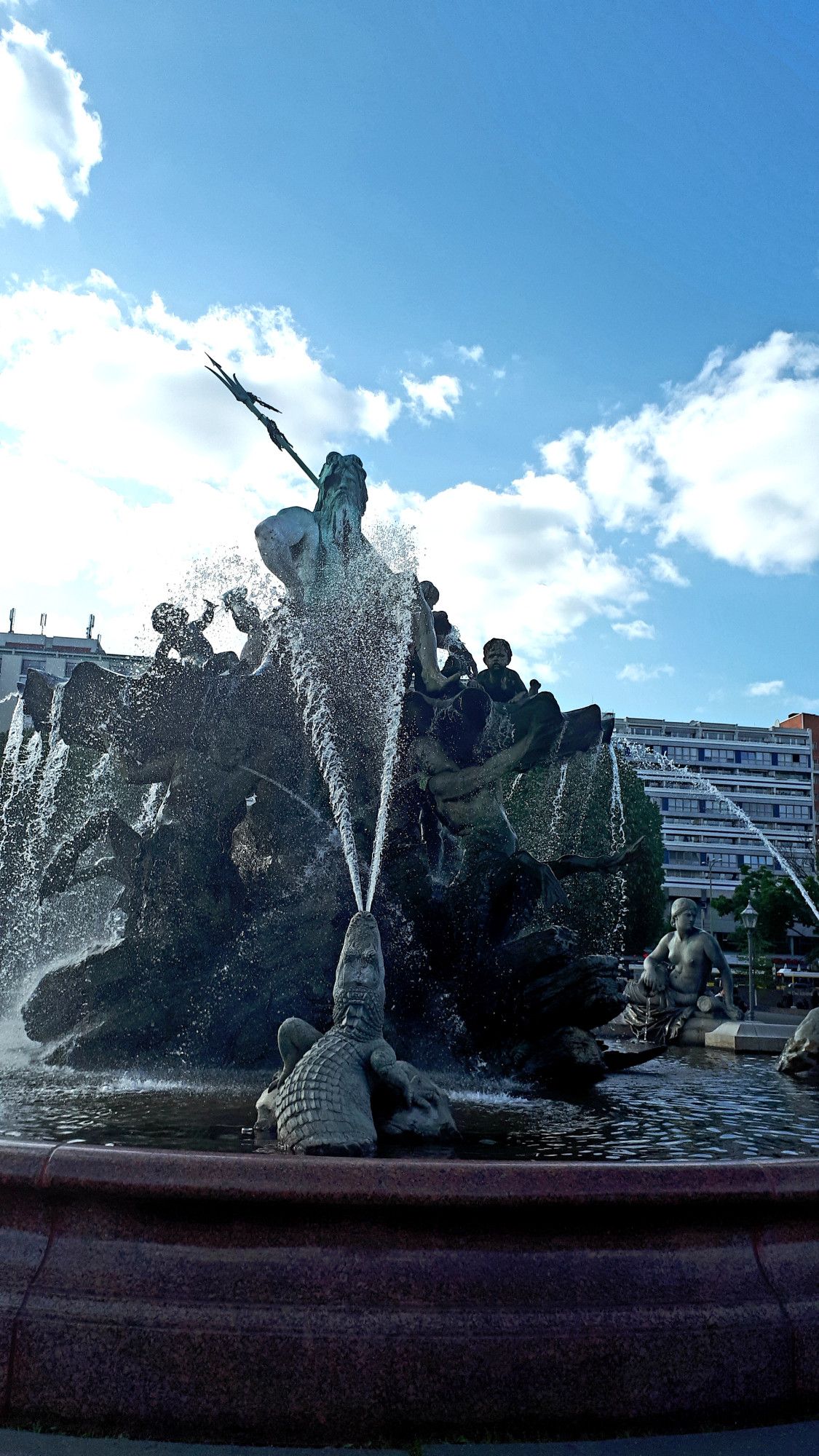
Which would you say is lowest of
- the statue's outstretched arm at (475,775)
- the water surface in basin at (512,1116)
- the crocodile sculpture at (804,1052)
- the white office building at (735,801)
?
the water surface in basin at (512,1116)

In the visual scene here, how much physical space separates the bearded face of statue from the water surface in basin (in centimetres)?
607

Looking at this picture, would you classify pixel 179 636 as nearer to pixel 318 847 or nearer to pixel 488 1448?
pixel 318 847

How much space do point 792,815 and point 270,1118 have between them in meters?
124

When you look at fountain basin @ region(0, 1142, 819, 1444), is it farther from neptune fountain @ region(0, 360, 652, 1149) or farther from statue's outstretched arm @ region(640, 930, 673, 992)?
statue's outstretched arm @ region(640, 930, 673, 992)

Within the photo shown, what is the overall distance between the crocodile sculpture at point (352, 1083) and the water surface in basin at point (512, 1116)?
0.16 m

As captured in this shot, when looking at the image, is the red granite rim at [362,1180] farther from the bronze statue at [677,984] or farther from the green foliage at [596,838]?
the bronze statue at [677,984]

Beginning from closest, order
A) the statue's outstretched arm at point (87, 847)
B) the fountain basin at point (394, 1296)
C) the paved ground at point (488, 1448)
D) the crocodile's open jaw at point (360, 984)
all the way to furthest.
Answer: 1. the paved ground at point (488, 1448)
2. the fountain basin at point (394, 1296)
3. the crocodile's open jaw at point (360, 984)
4. the statue's outstretched arm at point (87, 847)

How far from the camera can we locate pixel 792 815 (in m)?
120

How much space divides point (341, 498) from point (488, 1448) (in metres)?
9.92

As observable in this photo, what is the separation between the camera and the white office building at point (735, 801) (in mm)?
119750

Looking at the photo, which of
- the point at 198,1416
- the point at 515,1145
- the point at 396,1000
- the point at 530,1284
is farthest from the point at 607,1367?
the point at 396,1000

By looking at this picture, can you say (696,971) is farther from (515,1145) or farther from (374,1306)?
(374,1306)

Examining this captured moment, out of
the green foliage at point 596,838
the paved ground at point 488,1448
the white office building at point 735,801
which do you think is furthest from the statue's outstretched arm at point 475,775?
the white office building at point 735,801

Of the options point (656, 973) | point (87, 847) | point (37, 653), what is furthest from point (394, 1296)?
point (37, 653)
